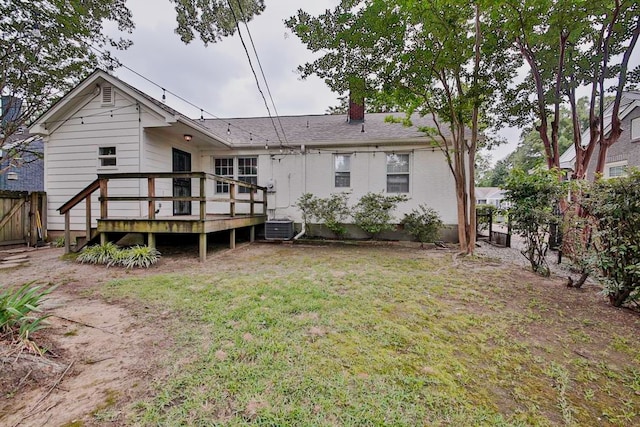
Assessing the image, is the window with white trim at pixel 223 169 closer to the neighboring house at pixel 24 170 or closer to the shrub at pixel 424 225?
the shrub at pixel 424 225

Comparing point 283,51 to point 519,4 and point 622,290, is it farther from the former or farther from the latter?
point 622,290

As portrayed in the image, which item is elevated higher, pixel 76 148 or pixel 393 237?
pixel 76 148

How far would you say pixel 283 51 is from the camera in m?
7.42

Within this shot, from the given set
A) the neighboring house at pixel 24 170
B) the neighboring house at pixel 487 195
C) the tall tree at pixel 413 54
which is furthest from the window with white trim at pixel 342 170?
the neighboring house at pixel 487 195

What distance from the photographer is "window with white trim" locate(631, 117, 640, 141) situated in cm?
1050

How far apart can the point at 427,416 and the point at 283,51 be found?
329 inches

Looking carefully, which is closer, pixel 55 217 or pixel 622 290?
pixel 622 290

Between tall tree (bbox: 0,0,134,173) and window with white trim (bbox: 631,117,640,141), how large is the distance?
18.8 m

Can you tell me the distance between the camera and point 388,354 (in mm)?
2209

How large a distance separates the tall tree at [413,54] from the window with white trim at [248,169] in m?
3.72

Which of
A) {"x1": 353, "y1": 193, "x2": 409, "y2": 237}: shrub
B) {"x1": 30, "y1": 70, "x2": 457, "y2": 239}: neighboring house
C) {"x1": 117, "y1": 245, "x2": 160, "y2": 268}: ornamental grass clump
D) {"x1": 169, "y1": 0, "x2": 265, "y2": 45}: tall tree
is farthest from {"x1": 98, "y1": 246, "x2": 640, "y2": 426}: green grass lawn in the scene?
{"x1": 169, "y1": 0, "x2": 265, "y2": 45}: tall tree

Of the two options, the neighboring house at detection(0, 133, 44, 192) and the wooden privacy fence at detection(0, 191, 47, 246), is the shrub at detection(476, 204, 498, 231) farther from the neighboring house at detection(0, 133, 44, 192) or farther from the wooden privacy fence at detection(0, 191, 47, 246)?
the neighboring house at detection(0, 133, 44, 192)

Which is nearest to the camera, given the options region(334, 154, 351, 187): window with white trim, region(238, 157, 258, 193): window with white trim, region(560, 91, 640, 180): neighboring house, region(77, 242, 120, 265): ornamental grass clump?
region(77, 242, 120, 265): ornamental grass clump

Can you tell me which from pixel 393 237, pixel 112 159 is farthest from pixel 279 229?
pixel 112 159
